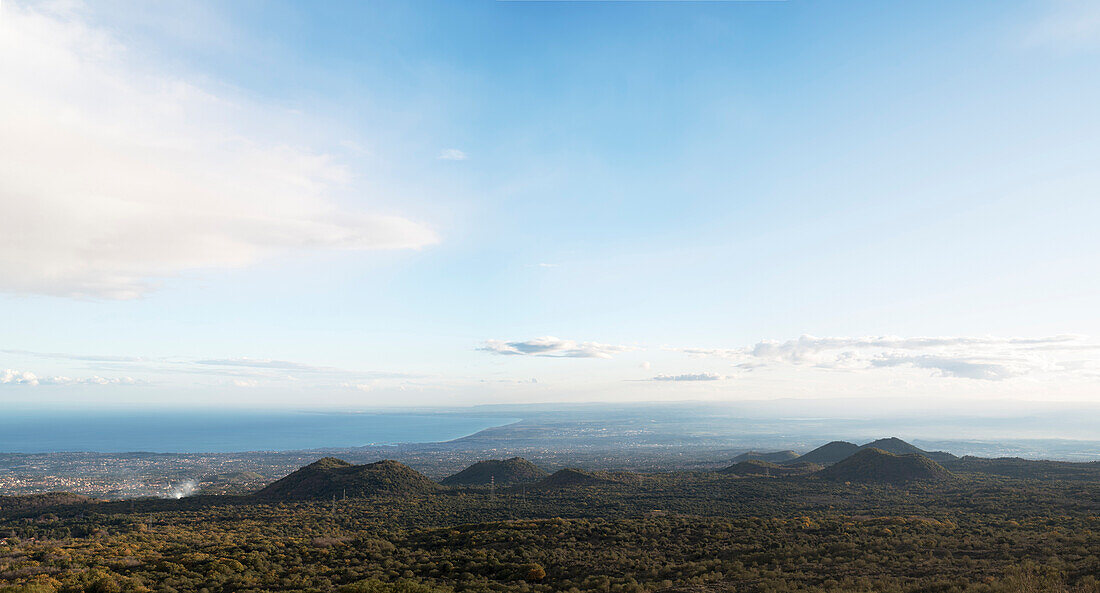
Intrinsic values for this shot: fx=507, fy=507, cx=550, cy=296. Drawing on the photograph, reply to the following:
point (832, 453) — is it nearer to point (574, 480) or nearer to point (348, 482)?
point (574, 480)

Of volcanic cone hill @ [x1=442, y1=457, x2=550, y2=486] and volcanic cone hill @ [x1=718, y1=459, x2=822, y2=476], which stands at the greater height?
volcanic cone hill @ [x1=718, y1=459, x2=822, y2=476]

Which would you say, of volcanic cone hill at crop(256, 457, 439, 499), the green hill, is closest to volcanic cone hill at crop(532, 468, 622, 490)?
volcanic cone hill at crop(256, 457, 439, 499)

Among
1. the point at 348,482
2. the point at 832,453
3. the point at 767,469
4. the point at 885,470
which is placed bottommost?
the point at 832,453

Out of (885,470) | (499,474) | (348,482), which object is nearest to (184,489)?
(348,482)

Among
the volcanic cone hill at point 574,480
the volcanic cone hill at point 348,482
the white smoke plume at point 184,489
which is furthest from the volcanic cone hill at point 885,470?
the white smoke plume at point 184,489

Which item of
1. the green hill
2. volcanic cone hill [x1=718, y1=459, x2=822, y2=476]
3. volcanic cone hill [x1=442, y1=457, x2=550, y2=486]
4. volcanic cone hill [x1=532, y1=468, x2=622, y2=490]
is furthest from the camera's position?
volcanic cone hill [x1=442, y1=457, x2=550, y2=486]

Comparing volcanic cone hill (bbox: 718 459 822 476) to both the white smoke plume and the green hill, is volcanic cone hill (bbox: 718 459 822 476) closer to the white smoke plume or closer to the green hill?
the green hill
